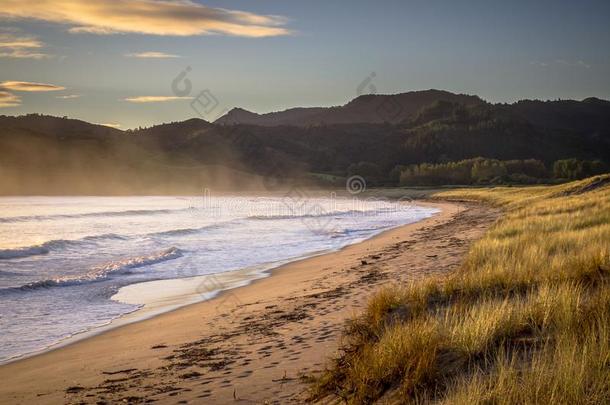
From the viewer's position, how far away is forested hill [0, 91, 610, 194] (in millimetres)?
111438

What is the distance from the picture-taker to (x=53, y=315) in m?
10.2

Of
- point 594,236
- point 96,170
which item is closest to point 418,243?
point 594,236

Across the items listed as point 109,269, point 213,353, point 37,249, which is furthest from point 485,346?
point 37,249

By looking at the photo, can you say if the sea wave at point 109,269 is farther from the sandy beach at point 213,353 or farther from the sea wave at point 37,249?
the sandy beach at point 213,353

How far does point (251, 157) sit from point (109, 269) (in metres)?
147

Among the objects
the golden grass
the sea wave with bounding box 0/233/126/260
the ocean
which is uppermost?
the golden grass

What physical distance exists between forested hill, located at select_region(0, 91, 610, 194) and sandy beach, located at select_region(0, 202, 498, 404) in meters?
92.9

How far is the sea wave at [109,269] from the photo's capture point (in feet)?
43.1

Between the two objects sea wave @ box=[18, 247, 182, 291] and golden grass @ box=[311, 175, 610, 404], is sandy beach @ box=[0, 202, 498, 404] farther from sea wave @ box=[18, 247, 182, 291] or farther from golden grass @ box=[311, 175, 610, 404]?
sea wave @ box=[18, 247, 182, 291]

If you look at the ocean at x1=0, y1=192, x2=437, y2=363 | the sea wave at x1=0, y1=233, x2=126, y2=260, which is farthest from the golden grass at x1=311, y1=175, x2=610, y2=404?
the sea wave at x1=0, y1=233, x2=126, y2=260

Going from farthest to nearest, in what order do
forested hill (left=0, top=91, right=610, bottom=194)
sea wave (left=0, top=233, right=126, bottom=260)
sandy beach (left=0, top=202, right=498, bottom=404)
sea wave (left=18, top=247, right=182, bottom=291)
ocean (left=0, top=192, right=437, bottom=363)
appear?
forested hill (left=0, top=91, right=610, bottom=194)
sea wave (left=0, top=233, right=126, bottom=260)
sea wave (left=18, top=247, right=182, bottom=291)
ocean (left=0, top=192, right=437, bottom=363)
sandy beach (left=0, top=202, right=498, bottom=404)

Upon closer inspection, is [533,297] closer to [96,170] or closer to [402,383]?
[402,383]

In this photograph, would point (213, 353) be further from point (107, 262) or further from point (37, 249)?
point (37, 249)

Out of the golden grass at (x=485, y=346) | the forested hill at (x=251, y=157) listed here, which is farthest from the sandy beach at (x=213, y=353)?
the forested hill at (x=251, y=157)
